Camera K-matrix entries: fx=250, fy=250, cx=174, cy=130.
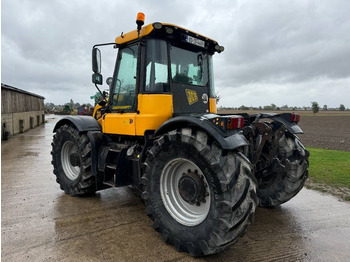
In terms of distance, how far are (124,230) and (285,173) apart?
8.88ft

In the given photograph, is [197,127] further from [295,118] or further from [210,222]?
[295,118]

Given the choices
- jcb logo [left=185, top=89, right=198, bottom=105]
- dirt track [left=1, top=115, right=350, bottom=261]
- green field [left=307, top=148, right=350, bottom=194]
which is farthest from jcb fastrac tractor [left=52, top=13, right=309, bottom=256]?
green field [left=307, top=148, right=350, bottom=194]

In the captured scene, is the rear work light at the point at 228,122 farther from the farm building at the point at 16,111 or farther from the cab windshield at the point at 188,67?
the farm building at the point at 16,111

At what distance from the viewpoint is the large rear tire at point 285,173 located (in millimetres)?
3998

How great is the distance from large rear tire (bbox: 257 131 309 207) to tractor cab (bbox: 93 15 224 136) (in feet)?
4.43

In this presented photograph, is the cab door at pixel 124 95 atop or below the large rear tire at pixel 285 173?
atop

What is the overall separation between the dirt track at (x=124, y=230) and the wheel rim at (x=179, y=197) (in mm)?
409

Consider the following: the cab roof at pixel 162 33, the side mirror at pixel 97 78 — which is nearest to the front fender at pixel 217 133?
the cab roof at pixel 162 33

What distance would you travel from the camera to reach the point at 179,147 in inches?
119

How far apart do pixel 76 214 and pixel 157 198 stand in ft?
5.35

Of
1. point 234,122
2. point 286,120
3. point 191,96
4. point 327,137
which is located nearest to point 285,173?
point 286,120

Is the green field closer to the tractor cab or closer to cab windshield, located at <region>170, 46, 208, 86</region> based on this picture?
the tractor cab

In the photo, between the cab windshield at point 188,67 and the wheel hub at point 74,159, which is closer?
the cab windshield at point 188,67

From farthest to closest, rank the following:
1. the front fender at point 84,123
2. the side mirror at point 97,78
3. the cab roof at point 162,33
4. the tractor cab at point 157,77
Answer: the front fender at point 84,123 < the side mirror at point 97,78 < the tractor cab at point 157,77 < the cab roof at point 162,33
